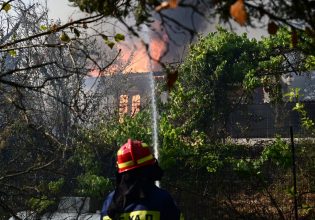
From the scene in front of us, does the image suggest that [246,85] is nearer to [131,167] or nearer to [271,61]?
[271,61]

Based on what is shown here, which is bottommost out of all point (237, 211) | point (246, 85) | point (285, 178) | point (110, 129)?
point (237, 211)

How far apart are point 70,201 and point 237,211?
316 cm

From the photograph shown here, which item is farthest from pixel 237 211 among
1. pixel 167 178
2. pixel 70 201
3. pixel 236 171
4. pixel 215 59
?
pixel 215 59

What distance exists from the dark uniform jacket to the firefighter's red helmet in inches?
7.6

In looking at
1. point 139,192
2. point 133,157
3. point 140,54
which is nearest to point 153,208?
point 139,192

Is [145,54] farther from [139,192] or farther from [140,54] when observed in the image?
[140,54]

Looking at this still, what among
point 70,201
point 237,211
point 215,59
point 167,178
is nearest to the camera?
point 237,211

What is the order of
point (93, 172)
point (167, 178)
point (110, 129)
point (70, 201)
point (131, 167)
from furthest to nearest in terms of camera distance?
point (110, 129)
point (93, 172)
point (167, 178)
point (70, 201)
point (131, 167)

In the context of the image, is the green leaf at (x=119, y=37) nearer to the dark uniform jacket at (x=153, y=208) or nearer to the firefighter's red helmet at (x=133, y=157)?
the firefighter's red helmet at (x=133, y=157)

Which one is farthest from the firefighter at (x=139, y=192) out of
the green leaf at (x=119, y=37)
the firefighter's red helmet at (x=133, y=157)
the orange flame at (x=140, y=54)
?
the green leaf at (x=119, y=37)

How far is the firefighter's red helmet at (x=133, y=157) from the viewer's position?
10.8ft

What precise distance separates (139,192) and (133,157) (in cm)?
23

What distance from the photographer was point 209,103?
13305mm

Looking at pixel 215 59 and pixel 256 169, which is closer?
pixel 256 169
